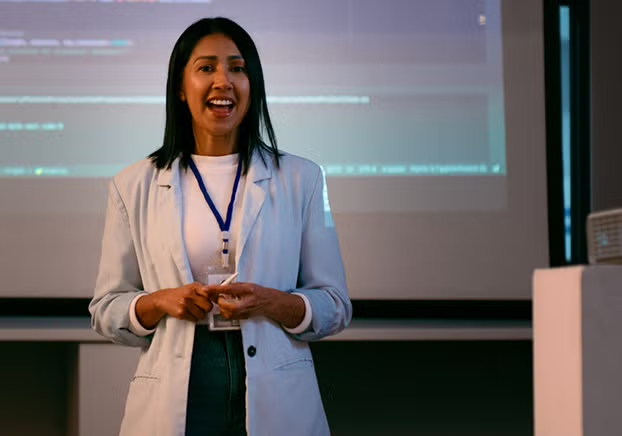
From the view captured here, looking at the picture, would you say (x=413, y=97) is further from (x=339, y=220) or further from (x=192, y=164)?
(x=192, y=164)

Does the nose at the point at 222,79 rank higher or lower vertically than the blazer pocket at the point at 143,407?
higher

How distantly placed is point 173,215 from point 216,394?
378 mm

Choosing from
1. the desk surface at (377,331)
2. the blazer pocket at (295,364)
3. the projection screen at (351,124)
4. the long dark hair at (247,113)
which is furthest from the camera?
the projection screen at (351,124)

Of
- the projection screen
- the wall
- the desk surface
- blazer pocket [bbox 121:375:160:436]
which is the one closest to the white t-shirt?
blazer pocket [bbox 121:375:160:436]

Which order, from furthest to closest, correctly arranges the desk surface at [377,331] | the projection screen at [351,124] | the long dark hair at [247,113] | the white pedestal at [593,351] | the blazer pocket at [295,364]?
the projection screen at [351,124], the desk surface at [377,331], the long dark hair at [247,113], the blazer pocket at [295,364], the white pedestal at [593,351]

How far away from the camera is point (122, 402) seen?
3104 mm

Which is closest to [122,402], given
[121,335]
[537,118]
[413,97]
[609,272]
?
[121,335]

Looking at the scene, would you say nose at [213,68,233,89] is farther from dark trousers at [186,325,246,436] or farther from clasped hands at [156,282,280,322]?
dark trousers at [186,325,246,436]

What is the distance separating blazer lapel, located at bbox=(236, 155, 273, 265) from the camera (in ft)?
5.85

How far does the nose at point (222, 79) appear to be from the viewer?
1.82m

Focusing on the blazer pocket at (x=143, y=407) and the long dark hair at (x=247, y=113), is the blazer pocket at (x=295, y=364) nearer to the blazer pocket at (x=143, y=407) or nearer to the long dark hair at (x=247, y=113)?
the blazer pocket at (x=143, y=407)

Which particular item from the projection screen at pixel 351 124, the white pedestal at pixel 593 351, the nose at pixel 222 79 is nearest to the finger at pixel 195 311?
the nose at pixel 222 79

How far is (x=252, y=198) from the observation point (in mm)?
1827

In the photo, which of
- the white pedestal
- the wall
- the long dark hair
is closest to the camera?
the white pedestal
